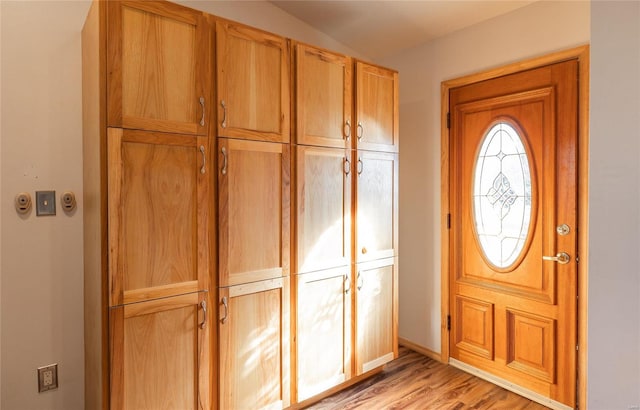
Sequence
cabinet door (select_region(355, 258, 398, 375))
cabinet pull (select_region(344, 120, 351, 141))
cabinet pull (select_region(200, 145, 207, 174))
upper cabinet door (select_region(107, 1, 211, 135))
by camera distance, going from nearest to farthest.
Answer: upper cabinet door (select_region(107, 1, 211, 135))
cabinet pull (select_region(200, 145, 207, 174))
cabinet pull (select_region(344, 120, 351, 141))
cabinet door (select_region(355, 258, 398, 375))

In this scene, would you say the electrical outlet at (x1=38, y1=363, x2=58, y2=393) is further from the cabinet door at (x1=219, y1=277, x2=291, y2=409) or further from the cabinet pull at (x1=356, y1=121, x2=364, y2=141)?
the cabinet pull at (x1=356, y1=121, x2=364, y2=141)

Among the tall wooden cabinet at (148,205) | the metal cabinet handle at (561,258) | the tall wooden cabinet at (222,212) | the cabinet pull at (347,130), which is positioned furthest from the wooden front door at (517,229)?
the tall wooden cabinet at (148,205)

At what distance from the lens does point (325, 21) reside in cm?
283

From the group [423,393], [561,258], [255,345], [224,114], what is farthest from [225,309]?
[561,258]

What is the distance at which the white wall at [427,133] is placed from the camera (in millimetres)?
2494

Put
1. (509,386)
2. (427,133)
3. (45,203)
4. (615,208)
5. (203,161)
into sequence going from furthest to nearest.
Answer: (427,133) → (509,386) → (45,203) → (203,161) → (615,208)

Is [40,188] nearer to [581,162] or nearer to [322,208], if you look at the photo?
[322,208]

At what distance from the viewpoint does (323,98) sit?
2219mm

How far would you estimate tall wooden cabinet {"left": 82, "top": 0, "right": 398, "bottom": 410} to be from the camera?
61.6 inches

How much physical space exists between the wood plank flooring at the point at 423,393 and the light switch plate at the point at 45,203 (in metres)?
1.90

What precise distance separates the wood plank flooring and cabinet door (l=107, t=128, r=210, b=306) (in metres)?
1.30

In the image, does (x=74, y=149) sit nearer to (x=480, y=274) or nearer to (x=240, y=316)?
(x=240, y=316)

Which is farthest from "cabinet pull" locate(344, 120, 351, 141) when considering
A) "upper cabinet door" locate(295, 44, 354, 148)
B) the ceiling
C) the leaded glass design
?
the leaded glass design

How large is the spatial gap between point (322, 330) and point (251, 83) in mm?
1511
